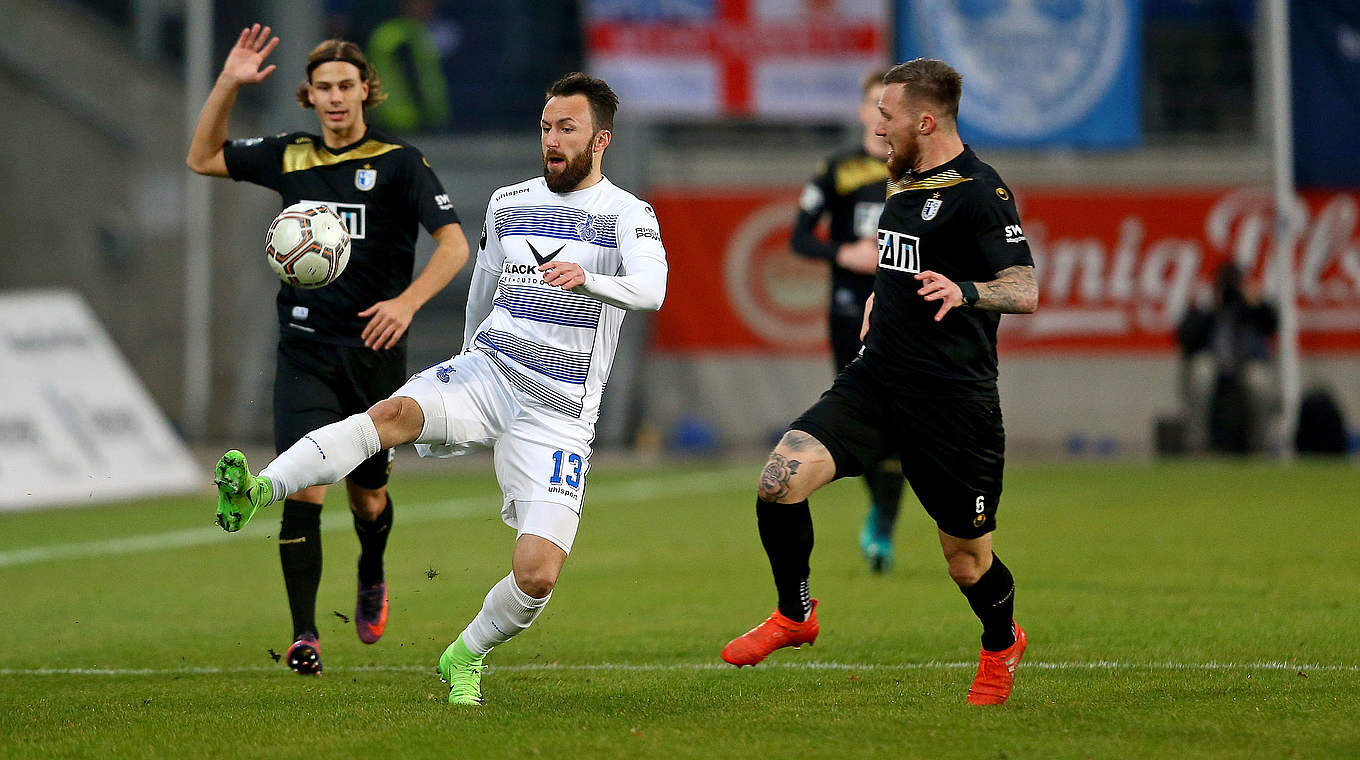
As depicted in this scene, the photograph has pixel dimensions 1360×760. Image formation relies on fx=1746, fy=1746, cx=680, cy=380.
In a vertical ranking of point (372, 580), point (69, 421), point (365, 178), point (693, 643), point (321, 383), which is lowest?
A: point (693, 643)

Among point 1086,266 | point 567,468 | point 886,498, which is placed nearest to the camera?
point 567,468

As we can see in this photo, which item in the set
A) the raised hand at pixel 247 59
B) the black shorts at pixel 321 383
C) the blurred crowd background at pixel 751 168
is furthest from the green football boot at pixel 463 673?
the blurred crowd background at pixel 751 168

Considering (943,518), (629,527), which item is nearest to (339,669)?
(943,518)

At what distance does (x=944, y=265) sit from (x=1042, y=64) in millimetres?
14579

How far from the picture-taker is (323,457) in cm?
581

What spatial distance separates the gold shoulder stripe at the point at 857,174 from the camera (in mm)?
10312

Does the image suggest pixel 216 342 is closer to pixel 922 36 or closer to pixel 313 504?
pixel 922 36

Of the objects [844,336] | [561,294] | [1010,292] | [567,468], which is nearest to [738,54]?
[844,336]

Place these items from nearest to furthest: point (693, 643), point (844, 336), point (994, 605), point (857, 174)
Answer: point (994, 605)
point (693, 643)
point (844, 336)
point (857, 174)

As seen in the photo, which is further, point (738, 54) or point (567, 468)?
point (738, 54)

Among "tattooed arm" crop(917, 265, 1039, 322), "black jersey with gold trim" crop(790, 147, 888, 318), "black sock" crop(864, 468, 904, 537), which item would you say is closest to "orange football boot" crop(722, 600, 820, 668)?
"tattooed arm" crop(917, 265, 1039, 322)

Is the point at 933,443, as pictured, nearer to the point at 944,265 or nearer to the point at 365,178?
the point at 944,265

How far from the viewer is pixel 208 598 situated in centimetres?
949

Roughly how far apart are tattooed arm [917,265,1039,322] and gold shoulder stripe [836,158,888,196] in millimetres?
4491
